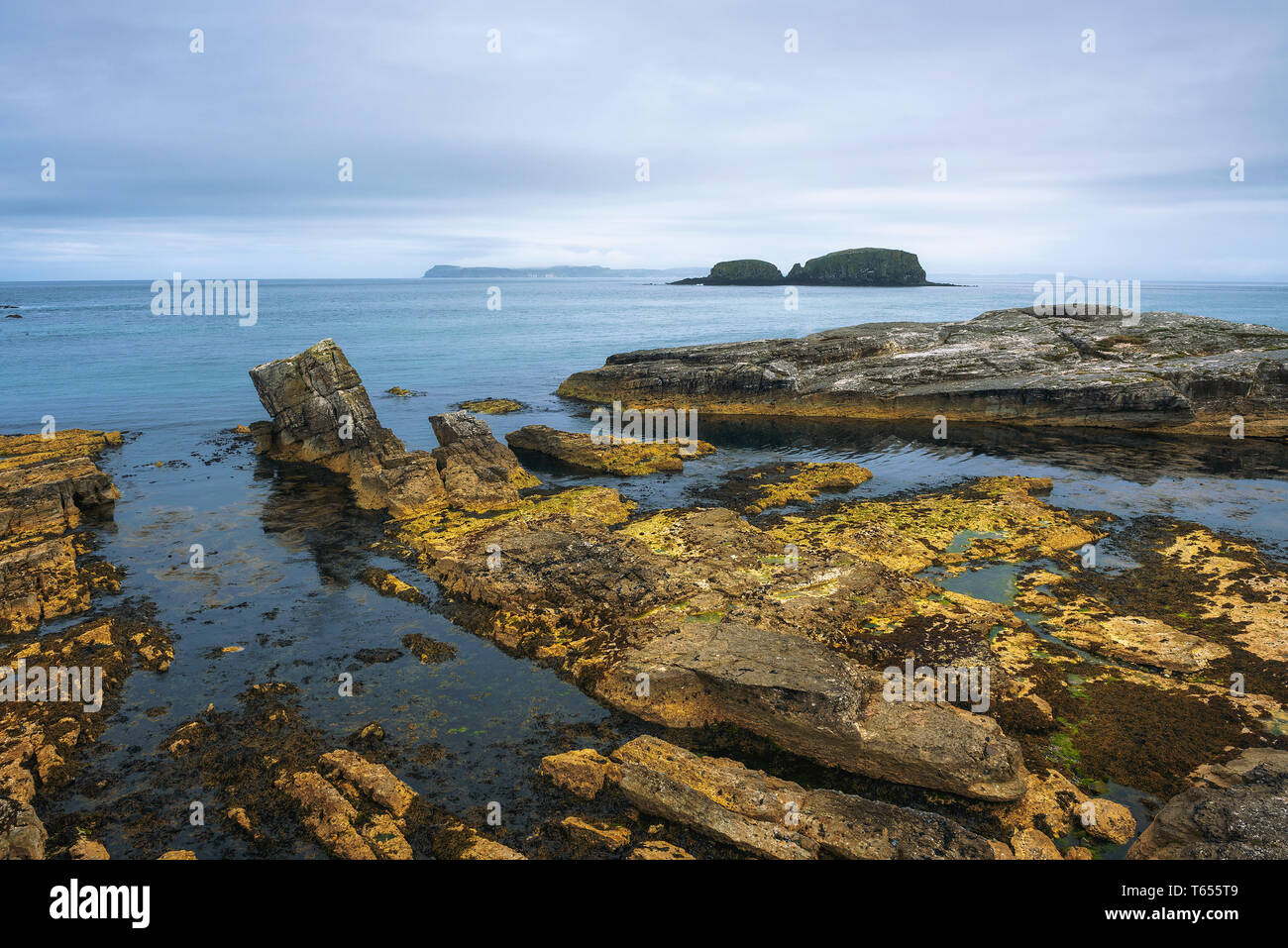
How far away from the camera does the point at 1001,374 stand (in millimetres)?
42062

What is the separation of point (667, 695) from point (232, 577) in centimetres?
1280

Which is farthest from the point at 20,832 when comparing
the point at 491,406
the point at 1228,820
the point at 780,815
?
the point at 491,406

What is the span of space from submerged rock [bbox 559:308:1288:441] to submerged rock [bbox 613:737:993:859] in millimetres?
30168

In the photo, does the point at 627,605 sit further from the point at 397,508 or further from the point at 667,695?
the point at 397,508

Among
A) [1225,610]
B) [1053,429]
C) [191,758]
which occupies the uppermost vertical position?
[1053,429]

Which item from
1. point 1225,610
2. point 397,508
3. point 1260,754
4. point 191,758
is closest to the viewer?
point 1260,754

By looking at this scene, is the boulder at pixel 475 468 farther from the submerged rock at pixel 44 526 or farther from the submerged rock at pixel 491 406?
the submerged rock at pixel 491 406

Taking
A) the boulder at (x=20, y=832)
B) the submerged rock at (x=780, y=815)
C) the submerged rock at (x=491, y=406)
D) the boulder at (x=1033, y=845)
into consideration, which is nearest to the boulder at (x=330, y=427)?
the submerged rock at (x=491, y=406)

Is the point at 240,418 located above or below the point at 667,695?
above

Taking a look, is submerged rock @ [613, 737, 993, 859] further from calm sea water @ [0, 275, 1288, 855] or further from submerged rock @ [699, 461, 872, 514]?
submerged rock @ [699, 461, 872, 514]

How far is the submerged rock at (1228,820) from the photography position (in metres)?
8.54
